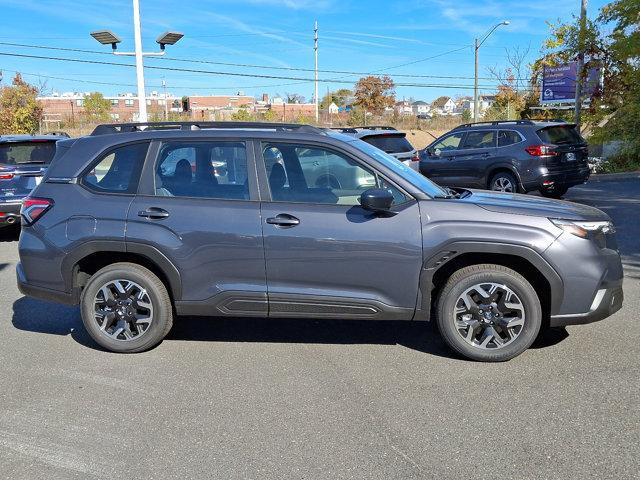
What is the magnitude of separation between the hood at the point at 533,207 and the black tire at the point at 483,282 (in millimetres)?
444

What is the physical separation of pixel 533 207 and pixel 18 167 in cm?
800

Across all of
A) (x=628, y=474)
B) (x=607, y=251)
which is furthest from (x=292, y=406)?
→ (x=607, y=251)

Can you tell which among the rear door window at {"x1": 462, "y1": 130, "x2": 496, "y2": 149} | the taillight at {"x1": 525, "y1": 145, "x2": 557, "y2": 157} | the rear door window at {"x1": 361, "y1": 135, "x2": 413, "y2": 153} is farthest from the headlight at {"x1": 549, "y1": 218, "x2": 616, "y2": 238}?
the rear door window at {"x1": 462, "y1": 130, "x2": 496, "y2": 149}

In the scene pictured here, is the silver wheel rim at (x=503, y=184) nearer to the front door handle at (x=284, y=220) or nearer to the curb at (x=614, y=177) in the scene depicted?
the curb at (x=614, y=177)

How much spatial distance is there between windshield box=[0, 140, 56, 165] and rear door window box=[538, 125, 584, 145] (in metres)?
9.18

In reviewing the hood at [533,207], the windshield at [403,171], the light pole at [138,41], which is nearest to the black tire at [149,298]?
the windshield at [403,171]

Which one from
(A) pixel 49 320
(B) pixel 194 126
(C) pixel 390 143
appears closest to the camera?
(B) pixel 194 126

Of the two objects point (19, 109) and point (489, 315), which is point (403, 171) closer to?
point (489, 315)

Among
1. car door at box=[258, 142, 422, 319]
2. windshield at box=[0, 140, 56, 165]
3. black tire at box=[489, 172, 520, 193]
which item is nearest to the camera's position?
car door at box=[258, 142, 422, 319]

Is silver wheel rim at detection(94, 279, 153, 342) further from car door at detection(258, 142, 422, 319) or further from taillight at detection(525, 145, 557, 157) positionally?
taillight at detection(525, 145, 557, 157)

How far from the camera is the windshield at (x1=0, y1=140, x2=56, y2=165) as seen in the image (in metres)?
9.34

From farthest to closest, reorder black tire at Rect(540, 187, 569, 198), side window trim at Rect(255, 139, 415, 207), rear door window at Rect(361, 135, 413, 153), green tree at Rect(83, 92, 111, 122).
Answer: green tree at Rect(83, 92, 111, 122) → rear door window at Rect(361, 135, 413, 153) → black tire at Rect(540, 187, 569, 198) → side window trim at Rect(255, 139, 415, 207)

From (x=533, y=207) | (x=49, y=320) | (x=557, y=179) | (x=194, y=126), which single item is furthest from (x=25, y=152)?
(x=557, y=179)

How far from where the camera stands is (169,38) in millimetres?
18625
